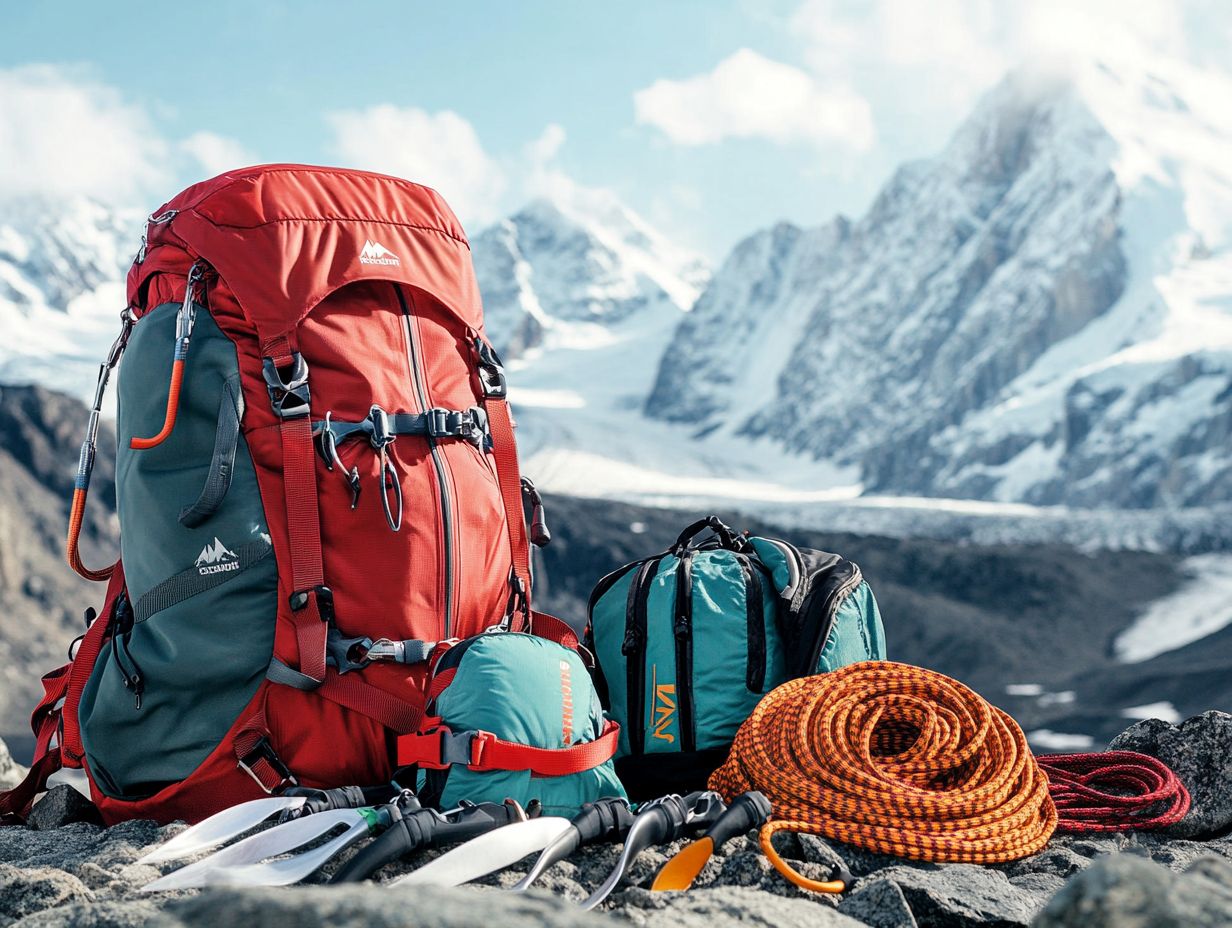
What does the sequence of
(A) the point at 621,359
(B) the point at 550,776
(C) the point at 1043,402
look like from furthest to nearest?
(A) the point at 621,359, (C) the point at 1043,402, (B) the point at 550,776

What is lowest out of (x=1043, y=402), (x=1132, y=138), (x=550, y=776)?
(x=1043, y=402)

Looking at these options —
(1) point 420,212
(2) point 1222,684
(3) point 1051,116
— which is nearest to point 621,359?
(3) point 1051,116

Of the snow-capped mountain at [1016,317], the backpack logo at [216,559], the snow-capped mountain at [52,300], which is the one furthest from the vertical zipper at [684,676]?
the snow-capped mountain at [52,300]

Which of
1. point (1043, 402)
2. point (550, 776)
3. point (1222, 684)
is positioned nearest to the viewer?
point (550, 776)

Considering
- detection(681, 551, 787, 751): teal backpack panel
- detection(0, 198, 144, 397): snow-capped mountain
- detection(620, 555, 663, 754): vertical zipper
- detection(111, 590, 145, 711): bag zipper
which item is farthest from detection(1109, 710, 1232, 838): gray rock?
detection(0, 198, 144, 397): snow-capped mountain

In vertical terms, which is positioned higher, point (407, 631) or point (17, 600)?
point (407, 631)

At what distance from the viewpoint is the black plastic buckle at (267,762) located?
272cm

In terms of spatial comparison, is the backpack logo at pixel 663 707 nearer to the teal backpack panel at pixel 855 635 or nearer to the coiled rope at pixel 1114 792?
the teal backpack panel at pixel 855 635

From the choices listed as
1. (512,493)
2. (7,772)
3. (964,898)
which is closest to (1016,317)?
(7,772)

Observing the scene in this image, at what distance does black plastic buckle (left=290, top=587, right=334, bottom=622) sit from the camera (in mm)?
2773

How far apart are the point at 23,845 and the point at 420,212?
190 cm

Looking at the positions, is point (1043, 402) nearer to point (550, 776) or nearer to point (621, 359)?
point (621, 359)

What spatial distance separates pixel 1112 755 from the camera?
311cm

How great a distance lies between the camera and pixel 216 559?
2.80 metres
